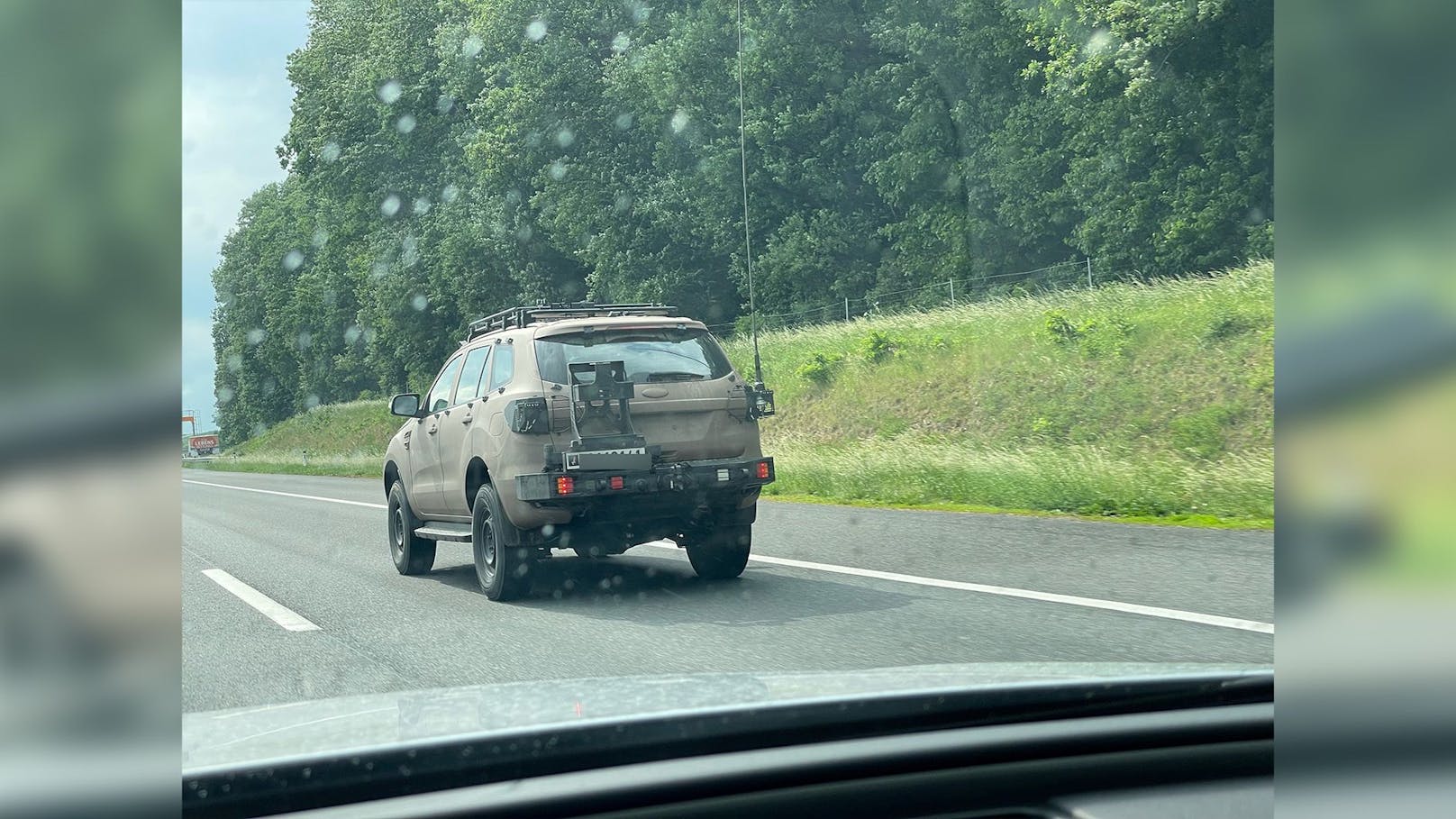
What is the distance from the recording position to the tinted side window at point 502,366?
8.94 metres

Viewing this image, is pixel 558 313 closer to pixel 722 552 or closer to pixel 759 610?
pixel 722 552

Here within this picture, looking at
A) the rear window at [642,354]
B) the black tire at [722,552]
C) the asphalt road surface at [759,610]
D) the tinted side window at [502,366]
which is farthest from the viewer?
the black tire at [722,552]

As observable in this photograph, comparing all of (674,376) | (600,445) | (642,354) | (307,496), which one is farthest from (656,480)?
(307,496)

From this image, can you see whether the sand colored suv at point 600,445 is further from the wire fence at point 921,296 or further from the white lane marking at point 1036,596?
the wire fence at point 921,296

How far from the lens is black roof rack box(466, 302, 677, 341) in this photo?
9258mm

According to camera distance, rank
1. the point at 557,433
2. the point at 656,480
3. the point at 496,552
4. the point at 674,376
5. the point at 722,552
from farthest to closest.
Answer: the point at 722,552
the point at 674,376
the point at 496,552
the point at 557,433
the point at 656,480

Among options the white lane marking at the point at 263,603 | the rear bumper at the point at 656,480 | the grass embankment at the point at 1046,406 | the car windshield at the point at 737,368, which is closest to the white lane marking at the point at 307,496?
the car windshield at the point at 737,368

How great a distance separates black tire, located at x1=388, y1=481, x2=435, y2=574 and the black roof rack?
1.56m

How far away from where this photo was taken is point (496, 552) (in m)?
8.66

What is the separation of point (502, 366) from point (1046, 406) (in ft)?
49.0

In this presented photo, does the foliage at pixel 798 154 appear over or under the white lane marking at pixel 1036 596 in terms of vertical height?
over

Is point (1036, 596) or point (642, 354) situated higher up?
point (642, 354)

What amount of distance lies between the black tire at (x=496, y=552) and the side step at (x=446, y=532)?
224 mm
